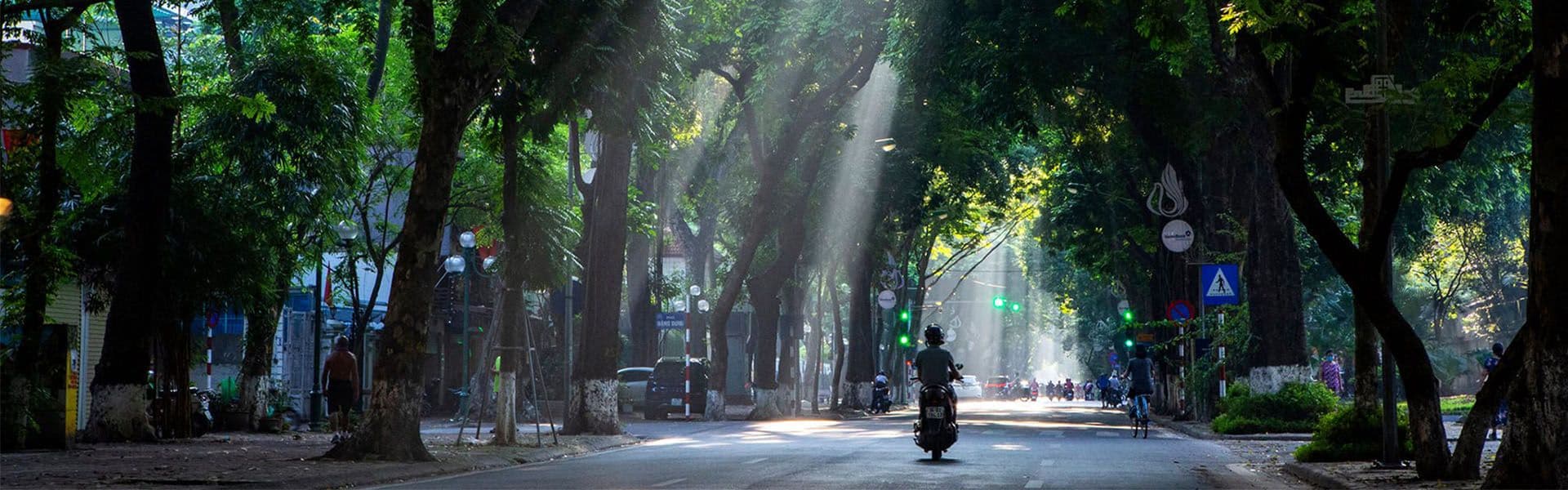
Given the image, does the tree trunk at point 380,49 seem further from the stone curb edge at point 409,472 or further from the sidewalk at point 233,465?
the stone curb edge at point 409,472

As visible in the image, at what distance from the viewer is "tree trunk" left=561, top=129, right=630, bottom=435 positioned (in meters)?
28.8

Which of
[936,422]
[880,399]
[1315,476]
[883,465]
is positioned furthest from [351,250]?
[880,399]

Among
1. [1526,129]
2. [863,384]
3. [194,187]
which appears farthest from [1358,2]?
[863,384]

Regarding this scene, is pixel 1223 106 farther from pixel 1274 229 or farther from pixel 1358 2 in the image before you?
pixel 1358 2

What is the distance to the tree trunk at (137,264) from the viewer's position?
22.7 metres

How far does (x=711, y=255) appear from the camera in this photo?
63.6 metres

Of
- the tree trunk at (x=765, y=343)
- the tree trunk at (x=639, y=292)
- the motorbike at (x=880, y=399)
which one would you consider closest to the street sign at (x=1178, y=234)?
the tree trunk at (x=765, y=343)

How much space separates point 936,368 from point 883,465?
2.39 meters

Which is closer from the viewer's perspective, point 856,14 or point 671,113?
point 671,113

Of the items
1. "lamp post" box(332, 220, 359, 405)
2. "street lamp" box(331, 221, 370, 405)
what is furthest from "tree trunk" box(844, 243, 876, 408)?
"lamp post" box(332, 220, 359, 405)

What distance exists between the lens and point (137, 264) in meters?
22.8

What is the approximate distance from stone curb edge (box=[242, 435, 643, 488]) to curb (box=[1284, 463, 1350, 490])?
900cm

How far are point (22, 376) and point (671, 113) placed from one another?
11.2 m

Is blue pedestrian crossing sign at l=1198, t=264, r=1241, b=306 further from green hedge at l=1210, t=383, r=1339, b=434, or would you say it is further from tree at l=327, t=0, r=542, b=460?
tree at l=327, t=0, r=542, b=460
